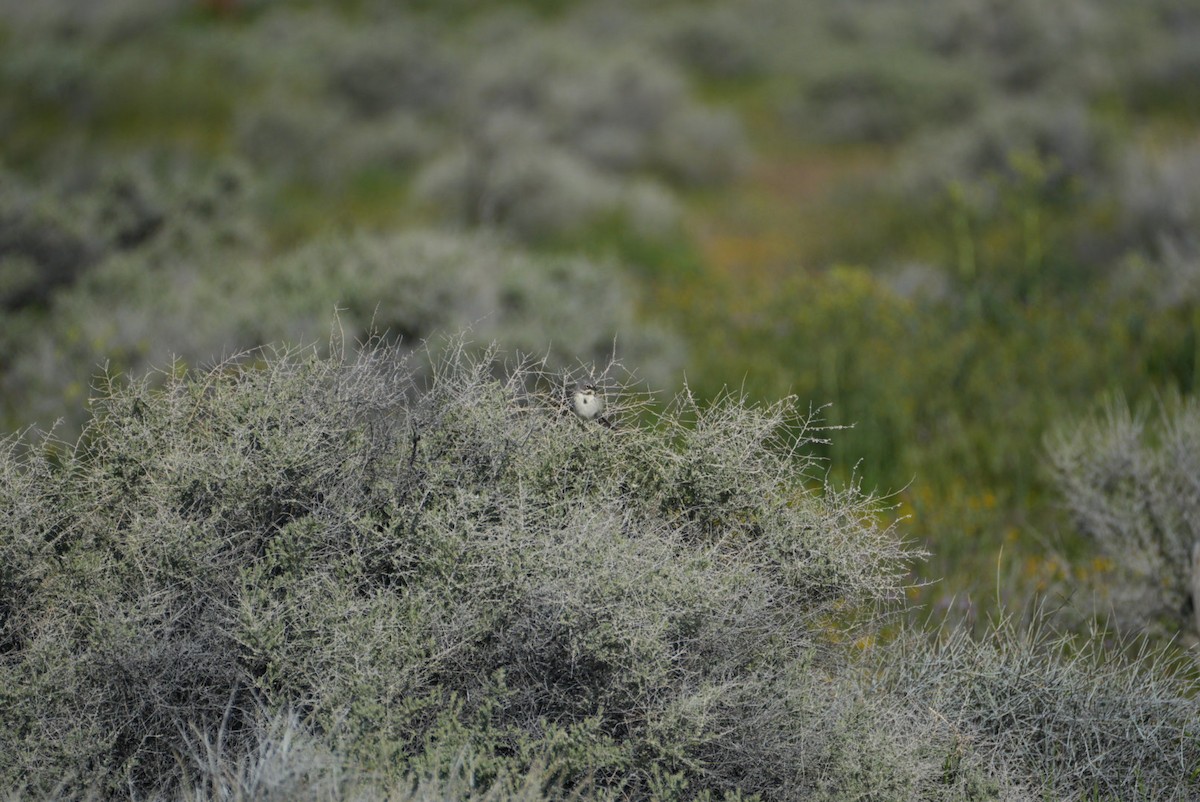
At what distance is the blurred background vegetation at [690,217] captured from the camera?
6371 millimetres

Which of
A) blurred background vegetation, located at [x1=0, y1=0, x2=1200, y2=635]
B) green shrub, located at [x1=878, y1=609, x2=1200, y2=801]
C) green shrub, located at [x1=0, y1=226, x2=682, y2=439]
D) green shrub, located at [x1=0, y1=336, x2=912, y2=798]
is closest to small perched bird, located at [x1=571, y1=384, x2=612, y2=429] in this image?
green shrub, located at [x1=0, y1=336, x2=912, y2=798]

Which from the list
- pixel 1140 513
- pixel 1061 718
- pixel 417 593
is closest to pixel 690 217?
pixel 1140 513

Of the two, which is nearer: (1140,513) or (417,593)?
(417,593)

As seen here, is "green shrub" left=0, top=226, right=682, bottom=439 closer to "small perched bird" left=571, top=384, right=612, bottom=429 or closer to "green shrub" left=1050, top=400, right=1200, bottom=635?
"green shrub" left=1050, top=400, right=1200, bottom=635

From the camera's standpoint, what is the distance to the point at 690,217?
14.8 meters

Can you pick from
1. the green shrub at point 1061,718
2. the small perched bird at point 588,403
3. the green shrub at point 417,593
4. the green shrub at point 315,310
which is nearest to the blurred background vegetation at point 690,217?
the green shrub at point 315,310

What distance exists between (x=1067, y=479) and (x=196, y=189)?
7977 millimetres

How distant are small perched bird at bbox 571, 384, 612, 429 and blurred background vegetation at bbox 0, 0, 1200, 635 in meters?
1.39

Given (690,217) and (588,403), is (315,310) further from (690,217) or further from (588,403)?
(690,217)

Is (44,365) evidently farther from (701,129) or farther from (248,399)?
(701,129)

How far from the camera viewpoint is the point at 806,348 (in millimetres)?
7684

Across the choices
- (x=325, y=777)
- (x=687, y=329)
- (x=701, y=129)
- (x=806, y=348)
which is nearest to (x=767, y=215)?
(x=701, y=129)

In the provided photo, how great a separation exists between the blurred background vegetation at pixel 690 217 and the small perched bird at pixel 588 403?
1.39 metres

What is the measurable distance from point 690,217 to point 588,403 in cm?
1203
